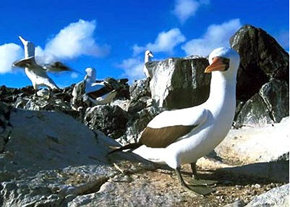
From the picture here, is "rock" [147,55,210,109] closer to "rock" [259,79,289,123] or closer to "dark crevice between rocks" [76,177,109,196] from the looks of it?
"rock" [259,79,289,123]

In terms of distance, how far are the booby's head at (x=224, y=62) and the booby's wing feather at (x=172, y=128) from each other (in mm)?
482

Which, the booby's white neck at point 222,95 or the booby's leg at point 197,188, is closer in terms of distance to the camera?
the booby's leg at point 197,188

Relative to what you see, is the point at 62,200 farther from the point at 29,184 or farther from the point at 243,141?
the point at 243,141

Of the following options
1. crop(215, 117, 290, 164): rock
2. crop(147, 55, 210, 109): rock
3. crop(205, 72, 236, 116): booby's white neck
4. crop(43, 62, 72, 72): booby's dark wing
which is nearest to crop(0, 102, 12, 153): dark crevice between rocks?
crop(205, 72, 236, 116): booby's white neck

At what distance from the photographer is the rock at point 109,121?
14453 millimetres

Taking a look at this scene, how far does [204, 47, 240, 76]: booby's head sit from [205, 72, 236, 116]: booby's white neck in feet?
0.23

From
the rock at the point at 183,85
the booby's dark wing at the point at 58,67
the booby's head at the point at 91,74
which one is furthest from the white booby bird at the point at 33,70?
the booby's dark wing at the point at 58,67

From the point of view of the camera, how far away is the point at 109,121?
1469 centimetres

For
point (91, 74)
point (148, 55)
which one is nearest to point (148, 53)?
point (148, 55)

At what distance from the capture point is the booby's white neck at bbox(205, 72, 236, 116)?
5512 millimetres

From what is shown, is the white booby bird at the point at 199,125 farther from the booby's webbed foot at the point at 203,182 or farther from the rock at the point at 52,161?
the rock at the point at 52,161

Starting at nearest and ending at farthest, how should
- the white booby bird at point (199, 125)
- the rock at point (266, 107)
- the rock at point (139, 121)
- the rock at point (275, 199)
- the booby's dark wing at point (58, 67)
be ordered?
the rock at point (275, 199)
the white booby bird at point (199, 125)
the booby's dark wing at point (58, 67)
the rock at point (139, 121)
the rock at point (266, 107)

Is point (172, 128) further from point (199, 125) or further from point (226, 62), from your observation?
point (226, 62)

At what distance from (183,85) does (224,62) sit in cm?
1255
